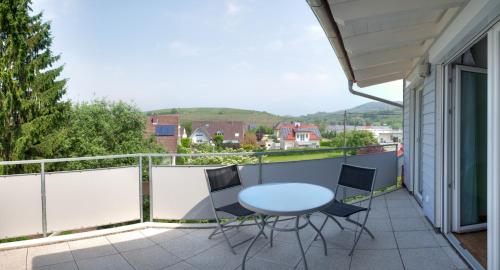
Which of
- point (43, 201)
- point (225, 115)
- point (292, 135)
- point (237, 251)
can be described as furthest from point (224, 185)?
point (225, 115)

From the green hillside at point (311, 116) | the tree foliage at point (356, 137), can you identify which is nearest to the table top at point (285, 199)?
the green hillside at point (311, 116)

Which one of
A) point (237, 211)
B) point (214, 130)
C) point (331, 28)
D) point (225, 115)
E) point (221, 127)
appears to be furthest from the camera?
point (225, 115)

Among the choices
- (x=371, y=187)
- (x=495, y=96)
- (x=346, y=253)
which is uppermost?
(x=495, y=96)

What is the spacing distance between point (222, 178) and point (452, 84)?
2.74m

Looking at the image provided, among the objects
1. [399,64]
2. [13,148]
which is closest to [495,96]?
[399,64]

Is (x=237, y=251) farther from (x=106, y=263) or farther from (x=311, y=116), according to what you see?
(x=311, y=116)

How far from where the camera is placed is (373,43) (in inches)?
136

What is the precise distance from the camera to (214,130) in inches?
1969

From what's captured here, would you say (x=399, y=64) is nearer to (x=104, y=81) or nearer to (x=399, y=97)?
(x=399, y=97)

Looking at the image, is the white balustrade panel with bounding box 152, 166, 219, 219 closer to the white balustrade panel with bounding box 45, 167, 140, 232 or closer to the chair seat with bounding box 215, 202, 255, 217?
the white balustrade panel with bounding box 45, 167, 140, 232

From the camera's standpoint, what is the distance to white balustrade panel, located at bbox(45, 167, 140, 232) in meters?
3.48

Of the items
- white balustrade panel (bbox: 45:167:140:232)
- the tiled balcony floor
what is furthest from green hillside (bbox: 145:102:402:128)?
white balustrade panel (bbox: 45:167:140:232)

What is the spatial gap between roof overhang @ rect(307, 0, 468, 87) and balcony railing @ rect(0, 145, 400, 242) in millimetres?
1443

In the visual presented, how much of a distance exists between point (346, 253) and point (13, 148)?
57.8ft
